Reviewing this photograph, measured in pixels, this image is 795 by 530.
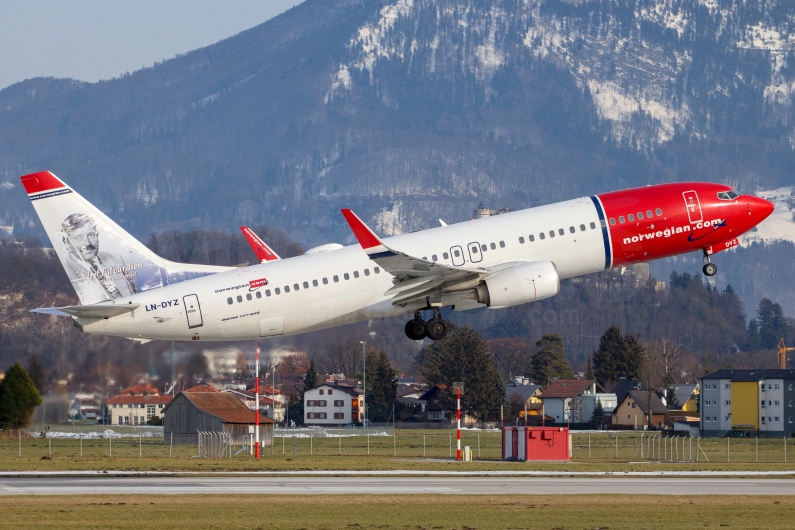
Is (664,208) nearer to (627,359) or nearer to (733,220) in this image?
(733,220)

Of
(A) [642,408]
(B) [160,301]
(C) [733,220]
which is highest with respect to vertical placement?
(C) [733,220]

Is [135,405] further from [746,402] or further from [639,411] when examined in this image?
[639,411]

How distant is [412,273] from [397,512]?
475 inches

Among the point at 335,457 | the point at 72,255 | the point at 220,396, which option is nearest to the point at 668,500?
the point at 72,255

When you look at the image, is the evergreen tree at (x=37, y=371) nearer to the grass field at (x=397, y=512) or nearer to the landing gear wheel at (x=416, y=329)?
the grass field at (x=397, y=512)

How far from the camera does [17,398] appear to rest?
72875 millimetres

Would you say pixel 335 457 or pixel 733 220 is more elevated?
pixel 733 220

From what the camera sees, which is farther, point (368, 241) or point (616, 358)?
point (616, 358)

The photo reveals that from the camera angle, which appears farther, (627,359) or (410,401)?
(627,359)

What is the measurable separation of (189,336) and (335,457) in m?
24.3

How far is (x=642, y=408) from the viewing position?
465 ft

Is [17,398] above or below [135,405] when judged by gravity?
above

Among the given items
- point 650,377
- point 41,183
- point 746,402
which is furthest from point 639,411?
point 41,183

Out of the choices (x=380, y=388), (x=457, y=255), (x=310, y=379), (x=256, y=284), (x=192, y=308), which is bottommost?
(x=380, y=388)
